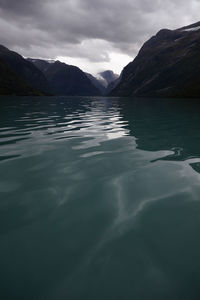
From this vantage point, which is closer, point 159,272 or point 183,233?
point 159,272

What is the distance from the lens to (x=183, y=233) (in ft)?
14.1

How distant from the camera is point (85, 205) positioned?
5.46m

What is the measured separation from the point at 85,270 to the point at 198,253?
226 cm

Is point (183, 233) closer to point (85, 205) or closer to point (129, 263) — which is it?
point (129, 263)

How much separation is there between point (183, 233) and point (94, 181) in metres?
3.47

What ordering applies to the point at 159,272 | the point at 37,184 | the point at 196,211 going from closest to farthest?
the point at 159,272 < the point at 196,211 < the point at 37,184

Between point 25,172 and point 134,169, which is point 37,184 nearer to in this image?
point 25,172

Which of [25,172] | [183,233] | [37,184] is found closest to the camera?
[183,233]

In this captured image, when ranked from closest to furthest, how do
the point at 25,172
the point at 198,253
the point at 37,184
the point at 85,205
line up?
the point at 198,253 < the point at 85,205 < the point at 37,184 < the point at 25,172

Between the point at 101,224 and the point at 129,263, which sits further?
the point at 101,224

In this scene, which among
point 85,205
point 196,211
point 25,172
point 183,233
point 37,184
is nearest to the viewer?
point 183,233

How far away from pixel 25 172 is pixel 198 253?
20.8ft

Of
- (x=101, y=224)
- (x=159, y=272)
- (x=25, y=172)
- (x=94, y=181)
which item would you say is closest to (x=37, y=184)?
(x=25, y=172)

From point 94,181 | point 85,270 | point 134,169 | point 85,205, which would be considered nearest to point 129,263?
point 85,270
